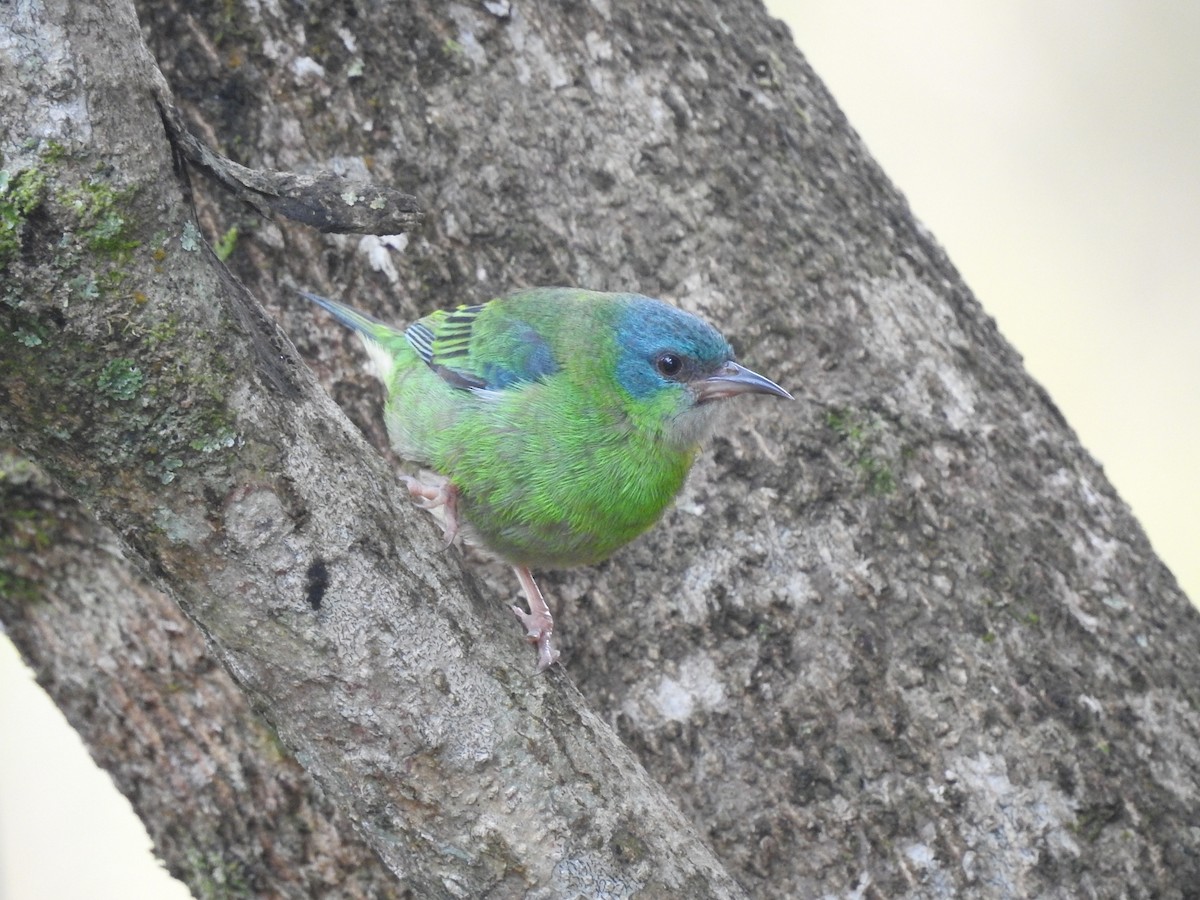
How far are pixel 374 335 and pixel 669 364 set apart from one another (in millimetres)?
819

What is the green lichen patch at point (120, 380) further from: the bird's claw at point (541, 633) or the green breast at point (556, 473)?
the green breast at point (556, 473)

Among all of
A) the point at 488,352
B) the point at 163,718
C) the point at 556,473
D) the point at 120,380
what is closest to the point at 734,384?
the point at 556,473

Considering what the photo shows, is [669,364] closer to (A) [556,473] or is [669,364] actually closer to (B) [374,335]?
(A) [556,473]

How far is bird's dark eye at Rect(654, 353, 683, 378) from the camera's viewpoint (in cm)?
335

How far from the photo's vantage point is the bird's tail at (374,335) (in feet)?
10.3

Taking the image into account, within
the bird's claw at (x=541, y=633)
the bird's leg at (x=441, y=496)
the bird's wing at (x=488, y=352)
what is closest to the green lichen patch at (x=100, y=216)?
the bird's claw at (x=541, y=633)

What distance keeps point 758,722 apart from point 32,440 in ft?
5.84

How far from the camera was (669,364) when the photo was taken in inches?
133

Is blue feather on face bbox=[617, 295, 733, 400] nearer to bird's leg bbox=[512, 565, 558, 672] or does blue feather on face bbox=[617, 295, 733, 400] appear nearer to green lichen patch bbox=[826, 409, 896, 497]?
green lichen patch bbox=[826, 409, 896, 497]

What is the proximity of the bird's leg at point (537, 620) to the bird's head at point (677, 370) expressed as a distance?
55cm

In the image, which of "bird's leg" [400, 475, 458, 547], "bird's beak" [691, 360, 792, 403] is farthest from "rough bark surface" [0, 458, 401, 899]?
"bird's beak" [691, 360, 792, 403]

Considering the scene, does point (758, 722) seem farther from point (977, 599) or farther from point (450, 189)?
point (450, 189)

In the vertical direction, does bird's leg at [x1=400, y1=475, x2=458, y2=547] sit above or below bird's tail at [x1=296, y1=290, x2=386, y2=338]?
below

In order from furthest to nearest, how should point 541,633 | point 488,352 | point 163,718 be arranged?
point 488,352, point 163,718, point 541,633
